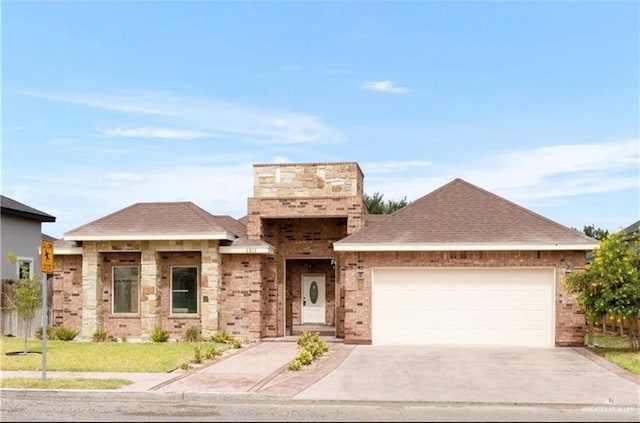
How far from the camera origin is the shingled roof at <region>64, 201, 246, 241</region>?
2088 centimetres

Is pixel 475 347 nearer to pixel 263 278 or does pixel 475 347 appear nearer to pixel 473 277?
pixel 473 277

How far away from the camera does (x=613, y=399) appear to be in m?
11.5

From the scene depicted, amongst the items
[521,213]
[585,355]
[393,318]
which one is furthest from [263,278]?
[585,355]

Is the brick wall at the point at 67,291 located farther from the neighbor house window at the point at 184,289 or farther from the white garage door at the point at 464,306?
the white garage door at the point at 464,306

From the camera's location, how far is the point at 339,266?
70.1ft

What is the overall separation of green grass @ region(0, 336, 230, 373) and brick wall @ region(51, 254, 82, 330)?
4.75 ft

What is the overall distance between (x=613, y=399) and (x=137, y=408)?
7.63 meters

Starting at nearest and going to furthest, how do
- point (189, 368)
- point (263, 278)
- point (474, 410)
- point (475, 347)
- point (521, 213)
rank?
point (474, 410) < point (189, 368) < point (475, 347) < point (521, 213) < point (263, 278)

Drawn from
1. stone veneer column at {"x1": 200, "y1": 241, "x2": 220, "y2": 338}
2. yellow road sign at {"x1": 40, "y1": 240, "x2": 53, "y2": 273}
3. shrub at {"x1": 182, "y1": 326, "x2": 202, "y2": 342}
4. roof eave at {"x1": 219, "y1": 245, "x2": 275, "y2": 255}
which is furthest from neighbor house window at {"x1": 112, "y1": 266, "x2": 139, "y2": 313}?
yellow road sign at {"x1": 40, "y1": 240, "x2": 53, "y2": 273}

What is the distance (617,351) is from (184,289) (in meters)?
12.5

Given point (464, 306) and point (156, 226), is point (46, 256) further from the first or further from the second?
point (464, 306)

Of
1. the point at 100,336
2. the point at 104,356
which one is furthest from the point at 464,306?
the point at 100,336

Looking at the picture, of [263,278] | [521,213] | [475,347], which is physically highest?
[521,213]

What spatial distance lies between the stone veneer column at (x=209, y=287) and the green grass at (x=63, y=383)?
780 centimetres
